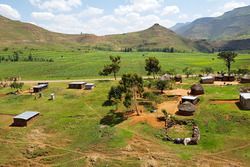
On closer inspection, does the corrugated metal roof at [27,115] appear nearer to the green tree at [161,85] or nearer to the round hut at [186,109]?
the green tree at [161,85]

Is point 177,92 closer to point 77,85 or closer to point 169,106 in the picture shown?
point 169,106

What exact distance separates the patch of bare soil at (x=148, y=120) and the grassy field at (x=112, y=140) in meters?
0.70

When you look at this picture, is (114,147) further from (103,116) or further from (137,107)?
(137,107)

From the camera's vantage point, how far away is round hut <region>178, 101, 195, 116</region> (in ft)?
209

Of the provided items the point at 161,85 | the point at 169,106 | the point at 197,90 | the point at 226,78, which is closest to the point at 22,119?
the point at 169,106

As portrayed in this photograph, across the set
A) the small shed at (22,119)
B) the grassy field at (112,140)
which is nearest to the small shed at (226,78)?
the grassy field at (112,140)

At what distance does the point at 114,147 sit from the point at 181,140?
39.3 ft

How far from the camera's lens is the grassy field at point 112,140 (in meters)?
50.1

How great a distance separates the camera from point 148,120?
6291cm

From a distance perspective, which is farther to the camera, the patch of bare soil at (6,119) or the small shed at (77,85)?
the small shed at (77,85)

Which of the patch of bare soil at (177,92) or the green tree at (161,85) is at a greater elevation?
the green tree at (161,85)

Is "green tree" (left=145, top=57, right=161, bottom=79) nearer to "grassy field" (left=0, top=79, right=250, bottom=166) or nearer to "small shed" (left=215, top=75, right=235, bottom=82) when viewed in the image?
"small shed" (left=215, top=75, right=235, bottom=82)

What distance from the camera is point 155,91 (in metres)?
83.3

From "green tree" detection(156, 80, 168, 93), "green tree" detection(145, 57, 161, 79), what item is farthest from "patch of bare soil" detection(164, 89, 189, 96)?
"green tree" detection(145, 57, 161, 79)
